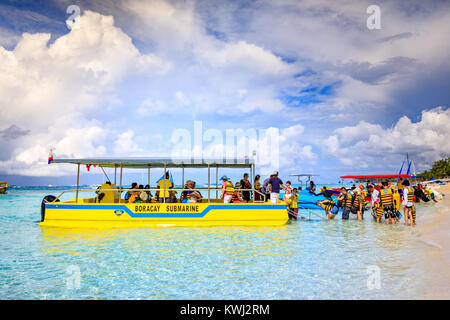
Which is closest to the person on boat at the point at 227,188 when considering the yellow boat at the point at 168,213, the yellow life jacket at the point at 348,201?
the yellow boat at the point at 168,213

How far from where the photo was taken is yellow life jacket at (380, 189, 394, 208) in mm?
A: 12578

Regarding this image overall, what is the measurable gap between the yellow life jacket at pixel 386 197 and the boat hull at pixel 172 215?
172 inches

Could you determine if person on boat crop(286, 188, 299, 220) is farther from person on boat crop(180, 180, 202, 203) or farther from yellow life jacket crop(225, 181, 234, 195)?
person on boat crop(180, 180, 202, 203)

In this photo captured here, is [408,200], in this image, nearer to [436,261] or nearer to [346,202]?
[346,202]

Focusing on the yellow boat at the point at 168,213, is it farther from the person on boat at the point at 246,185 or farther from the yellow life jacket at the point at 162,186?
the person on boat at the point at 246,185

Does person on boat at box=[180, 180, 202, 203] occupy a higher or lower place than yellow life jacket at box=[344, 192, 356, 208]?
higher

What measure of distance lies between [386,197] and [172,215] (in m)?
8.92

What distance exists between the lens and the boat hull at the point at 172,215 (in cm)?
1172

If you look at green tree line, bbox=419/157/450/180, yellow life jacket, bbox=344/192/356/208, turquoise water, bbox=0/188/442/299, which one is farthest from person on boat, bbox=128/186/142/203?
green tree line, bbox=419/157/450/180

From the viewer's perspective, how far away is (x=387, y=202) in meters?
12.9

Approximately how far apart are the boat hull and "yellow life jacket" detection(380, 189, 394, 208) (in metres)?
4.37
